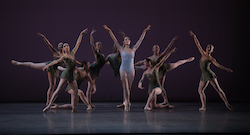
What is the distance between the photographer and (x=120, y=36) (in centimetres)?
921

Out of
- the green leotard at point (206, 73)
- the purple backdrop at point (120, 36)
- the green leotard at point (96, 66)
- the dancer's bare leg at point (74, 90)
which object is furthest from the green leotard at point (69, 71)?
the purple backdrop at point (120, 36)

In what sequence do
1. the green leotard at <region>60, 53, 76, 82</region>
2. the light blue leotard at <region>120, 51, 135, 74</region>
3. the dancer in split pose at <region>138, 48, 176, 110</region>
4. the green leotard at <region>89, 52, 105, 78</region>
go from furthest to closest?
the green leotard at <region>89, 52, 105, 78</region> < the dancer in split pose at <region>138, 48, 176, 110</region> < the light blue leotard at <region>120, 51, 135, 74</region> < the green leotard at <region>60, 53, 76, 82</region>

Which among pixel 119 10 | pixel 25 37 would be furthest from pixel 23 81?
pixel 119 10

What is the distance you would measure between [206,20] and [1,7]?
6021 mm

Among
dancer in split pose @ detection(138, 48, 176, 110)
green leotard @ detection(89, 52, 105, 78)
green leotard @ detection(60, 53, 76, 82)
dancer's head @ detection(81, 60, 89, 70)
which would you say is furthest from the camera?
green leotard @ detection(89, 52, 105, 78)

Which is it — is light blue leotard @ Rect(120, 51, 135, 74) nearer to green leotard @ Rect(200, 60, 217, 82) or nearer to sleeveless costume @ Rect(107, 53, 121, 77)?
sleeveless costume @ Rect(107, 53, 121, 77)

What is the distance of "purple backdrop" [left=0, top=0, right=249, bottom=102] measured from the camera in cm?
905

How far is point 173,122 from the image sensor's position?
460 cm

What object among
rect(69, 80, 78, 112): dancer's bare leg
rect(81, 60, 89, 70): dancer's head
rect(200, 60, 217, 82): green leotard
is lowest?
rect(69, 80, 78, 112): dancer's bare leg

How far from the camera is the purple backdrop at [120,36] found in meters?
9.05

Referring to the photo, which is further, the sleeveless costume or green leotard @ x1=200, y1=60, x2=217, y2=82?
the sleeveless costume

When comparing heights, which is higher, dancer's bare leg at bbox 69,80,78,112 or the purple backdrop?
the purple backdrop

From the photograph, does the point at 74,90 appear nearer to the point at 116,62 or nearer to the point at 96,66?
the point at 96,66

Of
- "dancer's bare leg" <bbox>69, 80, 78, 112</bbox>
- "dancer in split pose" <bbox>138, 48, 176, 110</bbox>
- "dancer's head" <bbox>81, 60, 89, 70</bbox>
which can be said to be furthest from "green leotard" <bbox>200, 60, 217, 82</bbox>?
"dancer's bare leg" <bbox>69, 80, 78, 112</bbox>
